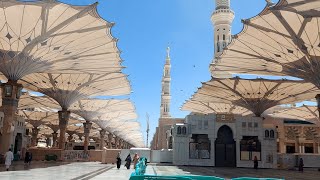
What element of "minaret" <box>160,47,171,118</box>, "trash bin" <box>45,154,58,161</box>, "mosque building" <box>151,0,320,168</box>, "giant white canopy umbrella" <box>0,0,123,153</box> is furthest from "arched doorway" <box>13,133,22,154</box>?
"minaret" <box>160,47,171,118</box>

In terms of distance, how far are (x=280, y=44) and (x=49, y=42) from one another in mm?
16908

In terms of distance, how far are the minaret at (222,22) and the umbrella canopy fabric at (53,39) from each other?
38.8 m

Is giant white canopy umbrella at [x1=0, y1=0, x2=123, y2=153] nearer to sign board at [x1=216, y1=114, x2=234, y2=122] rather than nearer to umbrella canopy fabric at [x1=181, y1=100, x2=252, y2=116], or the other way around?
sign board at [x1=216, y1=114, x2=234, y2=122]

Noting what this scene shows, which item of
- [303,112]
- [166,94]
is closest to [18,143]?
[303,112]

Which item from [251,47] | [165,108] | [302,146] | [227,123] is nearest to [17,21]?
[251,47]

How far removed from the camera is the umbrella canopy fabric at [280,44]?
2069cm

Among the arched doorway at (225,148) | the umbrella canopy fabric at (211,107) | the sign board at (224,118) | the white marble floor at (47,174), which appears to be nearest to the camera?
the white marble floor at (47,174)

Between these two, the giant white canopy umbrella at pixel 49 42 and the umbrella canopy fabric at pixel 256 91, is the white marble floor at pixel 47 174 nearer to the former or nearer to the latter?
the giant white canopy umbrella at pixel 49 42

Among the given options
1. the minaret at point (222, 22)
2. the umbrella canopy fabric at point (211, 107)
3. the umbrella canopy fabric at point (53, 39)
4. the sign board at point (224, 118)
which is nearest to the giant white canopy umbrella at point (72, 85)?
the umbrella canopy fabric at point (53, 39)

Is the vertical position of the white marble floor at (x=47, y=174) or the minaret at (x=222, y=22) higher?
the minaret at (x=222, y=22)

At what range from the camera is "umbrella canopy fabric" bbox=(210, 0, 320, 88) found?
67.9ft

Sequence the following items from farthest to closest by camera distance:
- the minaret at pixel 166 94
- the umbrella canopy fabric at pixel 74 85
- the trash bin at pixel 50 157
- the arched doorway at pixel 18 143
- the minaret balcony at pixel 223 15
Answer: the minaret at pixel 166 94, the minaret balcony at pixel 223 15, the arched doorway at pixel 18 143, the trash bin at pixel 50 157, the umbrella canopy fabric at pixel 74 85

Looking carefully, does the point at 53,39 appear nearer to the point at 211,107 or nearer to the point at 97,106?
the point at 97,106

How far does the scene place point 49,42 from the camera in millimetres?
24922
